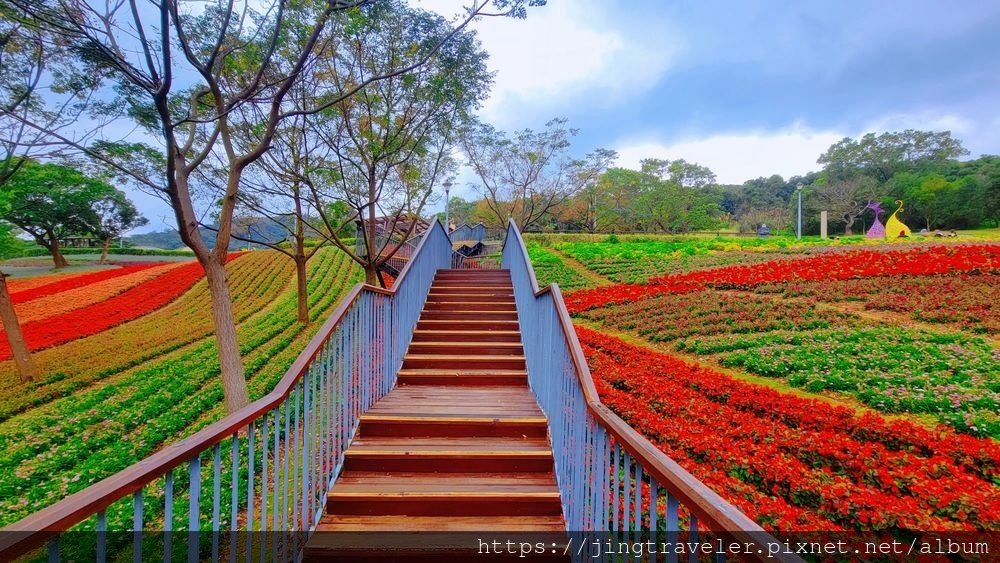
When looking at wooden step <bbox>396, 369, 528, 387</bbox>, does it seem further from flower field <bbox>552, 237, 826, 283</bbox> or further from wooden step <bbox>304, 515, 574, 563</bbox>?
flower field <bbox>552, 237, 826, 283</bbox>

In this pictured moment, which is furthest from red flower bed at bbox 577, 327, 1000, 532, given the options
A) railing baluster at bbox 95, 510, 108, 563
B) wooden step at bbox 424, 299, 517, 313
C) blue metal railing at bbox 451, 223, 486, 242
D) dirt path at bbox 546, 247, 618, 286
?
blue metal railing at bbox 451, 223, 486, 242

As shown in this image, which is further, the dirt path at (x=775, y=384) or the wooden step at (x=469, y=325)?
the wooden step at (x=469, y=325)

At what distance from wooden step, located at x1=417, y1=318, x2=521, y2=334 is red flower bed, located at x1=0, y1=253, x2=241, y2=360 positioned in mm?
13123

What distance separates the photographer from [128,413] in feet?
21.6

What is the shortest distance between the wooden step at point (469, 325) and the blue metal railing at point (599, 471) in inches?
52.6

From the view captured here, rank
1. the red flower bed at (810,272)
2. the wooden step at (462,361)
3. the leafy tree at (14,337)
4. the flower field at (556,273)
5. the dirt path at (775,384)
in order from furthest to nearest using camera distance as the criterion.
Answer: the flower field at (556,273), the red flower bed at (810,272), the leafy tree at (14,337), the wooden step at (462,361), the dirt path at (775,384)

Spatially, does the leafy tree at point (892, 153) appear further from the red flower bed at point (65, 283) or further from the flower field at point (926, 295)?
the red flower bed at point (65, 283)

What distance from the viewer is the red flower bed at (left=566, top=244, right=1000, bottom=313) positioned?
9273 mm

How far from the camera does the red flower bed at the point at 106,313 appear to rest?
494 inches

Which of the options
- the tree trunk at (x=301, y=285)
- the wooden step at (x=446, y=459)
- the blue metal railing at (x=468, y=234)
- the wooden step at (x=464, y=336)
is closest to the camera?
the wooden step at (x=446, y=459)

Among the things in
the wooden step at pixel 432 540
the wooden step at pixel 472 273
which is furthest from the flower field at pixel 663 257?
the wooden step at pixel 432 540

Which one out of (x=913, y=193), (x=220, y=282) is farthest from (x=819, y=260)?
(x=913, y=193)

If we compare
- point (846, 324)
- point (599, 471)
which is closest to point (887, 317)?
point (846, 324)

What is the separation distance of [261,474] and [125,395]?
712cm
